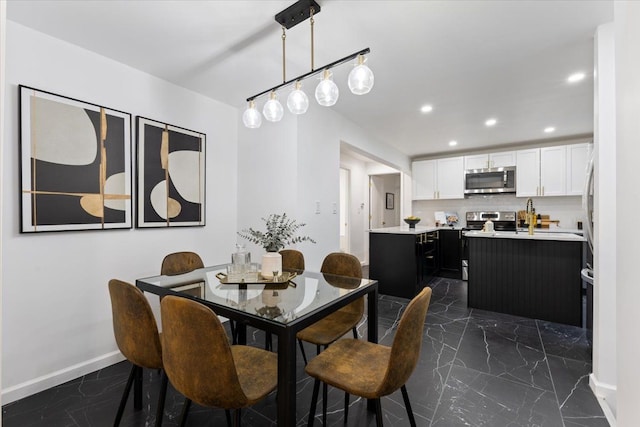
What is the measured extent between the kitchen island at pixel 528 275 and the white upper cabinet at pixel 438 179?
2443mm

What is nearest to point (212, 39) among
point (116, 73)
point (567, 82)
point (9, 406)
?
point (116, 73)

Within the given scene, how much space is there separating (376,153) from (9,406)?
454cm

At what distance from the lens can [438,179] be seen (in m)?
5.98

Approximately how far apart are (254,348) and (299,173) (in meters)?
1.78

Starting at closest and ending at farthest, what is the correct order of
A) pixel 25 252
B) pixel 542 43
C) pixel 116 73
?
1. pixel 25 252
2. pixel 542 43
3. pixel 116 73

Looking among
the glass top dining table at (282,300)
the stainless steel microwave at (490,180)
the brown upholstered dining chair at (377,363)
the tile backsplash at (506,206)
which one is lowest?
the brown upholstered dining chair at (377,363)

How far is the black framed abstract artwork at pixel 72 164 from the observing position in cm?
199

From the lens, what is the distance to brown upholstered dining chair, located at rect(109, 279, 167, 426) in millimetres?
1417

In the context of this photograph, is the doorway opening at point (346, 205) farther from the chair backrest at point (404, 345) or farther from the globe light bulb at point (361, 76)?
the chair backrest at point (404, 345)

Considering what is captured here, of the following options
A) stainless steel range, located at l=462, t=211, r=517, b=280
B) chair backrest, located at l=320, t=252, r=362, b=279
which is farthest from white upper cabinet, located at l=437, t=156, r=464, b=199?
chair backrest, located at l=320, t=252, r=362, b=279

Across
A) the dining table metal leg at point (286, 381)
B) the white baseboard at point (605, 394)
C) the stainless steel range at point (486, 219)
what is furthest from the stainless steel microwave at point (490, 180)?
the dining table metal leg at point (286, 381)

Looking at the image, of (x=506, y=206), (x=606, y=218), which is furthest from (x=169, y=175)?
(x=506, y=206)

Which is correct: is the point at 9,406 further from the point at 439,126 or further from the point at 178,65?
the point at 439,126

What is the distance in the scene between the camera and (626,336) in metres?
0.81
